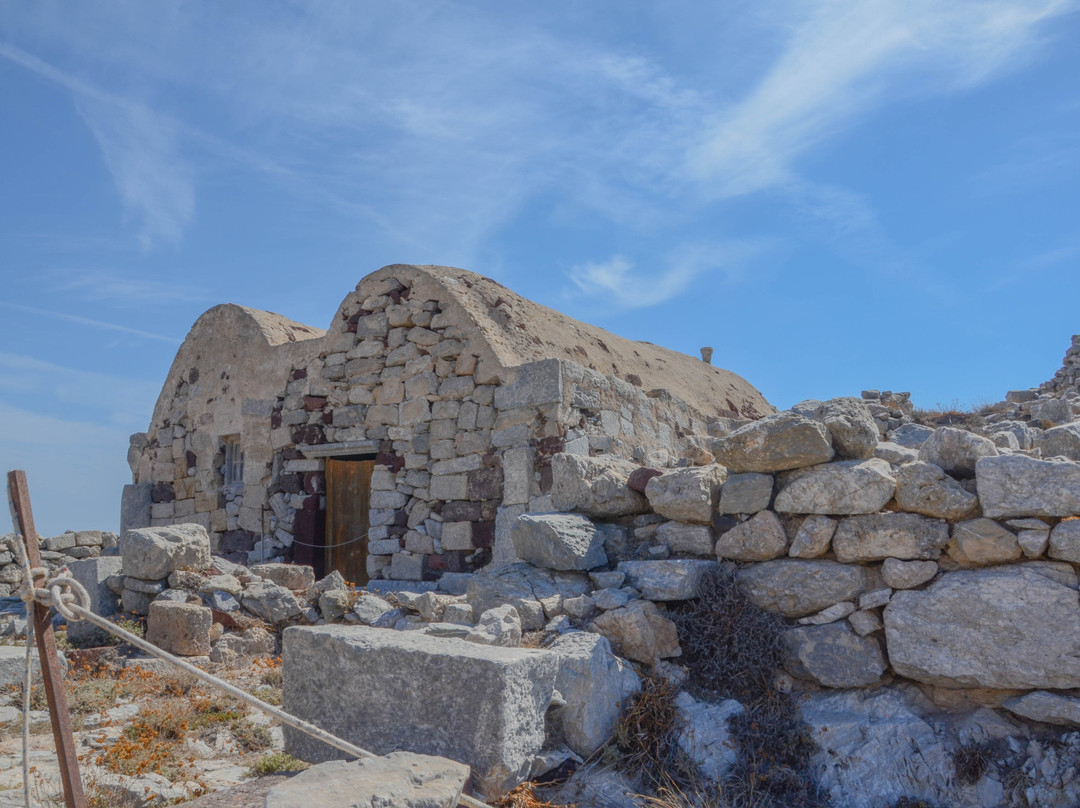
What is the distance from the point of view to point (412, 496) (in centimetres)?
950

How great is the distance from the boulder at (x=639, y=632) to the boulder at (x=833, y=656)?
25.1 inches

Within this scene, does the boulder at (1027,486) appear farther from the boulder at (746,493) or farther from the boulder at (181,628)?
the boulder at (181,628)

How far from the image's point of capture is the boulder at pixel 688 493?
515 cm

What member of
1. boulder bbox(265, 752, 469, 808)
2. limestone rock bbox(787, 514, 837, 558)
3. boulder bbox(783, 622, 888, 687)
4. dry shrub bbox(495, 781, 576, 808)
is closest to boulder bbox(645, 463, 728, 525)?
limestone rock bbox(787, 514, 837, 558)

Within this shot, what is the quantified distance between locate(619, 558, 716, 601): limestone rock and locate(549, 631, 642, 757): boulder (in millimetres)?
600

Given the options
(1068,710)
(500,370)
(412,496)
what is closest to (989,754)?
(1068,710)

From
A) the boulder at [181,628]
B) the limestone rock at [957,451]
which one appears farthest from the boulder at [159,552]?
the limestone rock at [957,451]

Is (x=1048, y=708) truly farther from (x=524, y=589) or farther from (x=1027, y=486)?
(x=524, y=589)

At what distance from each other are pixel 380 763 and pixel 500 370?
602 centimetres

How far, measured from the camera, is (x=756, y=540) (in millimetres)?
4922

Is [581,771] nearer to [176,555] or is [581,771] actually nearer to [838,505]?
[838,505]

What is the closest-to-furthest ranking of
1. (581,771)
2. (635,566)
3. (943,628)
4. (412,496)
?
(581,771) → (943,628) → (635,566) → (412,496)

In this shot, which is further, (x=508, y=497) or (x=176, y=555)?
(x=508, y=497)

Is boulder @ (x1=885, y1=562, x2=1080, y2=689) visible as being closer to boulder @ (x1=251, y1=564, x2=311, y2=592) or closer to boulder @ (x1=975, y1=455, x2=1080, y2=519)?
boulder @ (x1=975, y1=455, x2=1080, y2=519)
